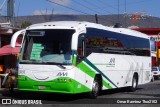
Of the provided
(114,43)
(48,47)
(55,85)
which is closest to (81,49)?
(48,47)

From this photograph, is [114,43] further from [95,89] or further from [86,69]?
[86,69]

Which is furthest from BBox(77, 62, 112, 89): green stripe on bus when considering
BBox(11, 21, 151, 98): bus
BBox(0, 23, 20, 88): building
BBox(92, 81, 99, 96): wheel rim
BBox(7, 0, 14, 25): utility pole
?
BBox(7, 0, 14, 25): utility pole

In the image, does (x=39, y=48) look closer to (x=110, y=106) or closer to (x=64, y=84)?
(x=64, y=84)

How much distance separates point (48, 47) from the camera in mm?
17547

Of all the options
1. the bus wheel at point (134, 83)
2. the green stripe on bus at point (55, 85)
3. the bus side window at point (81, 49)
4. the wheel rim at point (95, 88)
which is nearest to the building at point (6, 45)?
the bus wheel at point (134, 83)

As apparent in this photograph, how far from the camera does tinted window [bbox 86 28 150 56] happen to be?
18.8 m

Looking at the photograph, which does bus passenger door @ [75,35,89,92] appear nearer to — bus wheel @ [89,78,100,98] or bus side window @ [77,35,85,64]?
bus side window @ [77,35,85,64]

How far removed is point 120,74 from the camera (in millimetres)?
22062

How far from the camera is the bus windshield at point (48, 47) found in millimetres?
17188

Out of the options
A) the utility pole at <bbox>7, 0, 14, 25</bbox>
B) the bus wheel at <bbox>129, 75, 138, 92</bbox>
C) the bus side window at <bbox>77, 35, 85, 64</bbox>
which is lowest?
the bus wheel at <bbox>129, 75, 138, 92</bbox>

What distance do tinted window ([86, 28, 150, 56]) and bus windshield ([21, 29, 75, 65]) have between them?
1.32 m

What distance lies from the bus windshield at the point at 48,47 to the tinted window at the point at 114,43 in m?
1.32

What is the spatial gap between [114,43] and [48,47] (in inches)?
190

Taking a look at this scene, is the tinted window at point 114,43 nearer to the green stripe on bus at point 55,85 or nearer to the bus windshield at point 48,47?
the bus windshield at point 48,47
